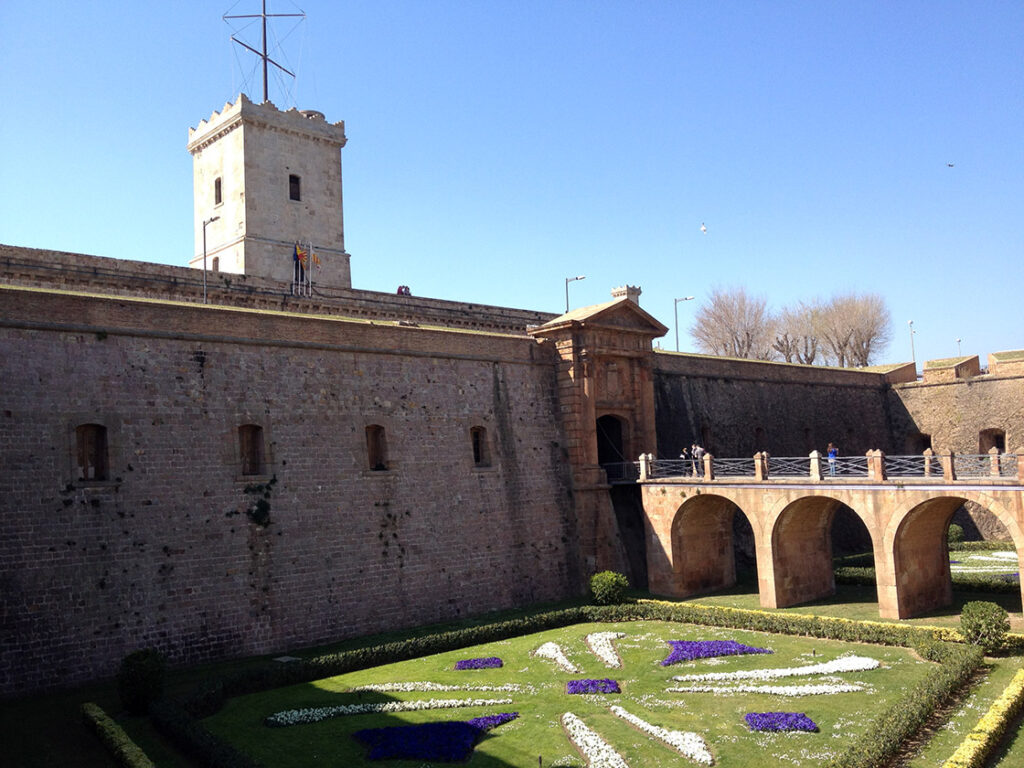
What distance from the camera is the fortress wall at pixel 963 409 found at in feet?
130

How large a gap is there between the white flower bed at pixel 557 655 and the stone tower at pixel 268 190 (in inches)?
757

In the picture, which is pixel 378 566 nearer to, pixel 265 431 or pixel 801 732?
pixel 265 431

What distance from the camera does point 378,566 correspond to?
933 inches

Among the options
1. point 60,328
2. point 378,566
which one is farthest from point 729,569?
point 60,328

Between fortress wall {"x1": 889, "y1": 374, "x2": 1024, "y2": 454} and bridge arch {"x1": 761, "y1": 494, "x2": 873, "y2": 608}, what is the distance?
15303 millimetres

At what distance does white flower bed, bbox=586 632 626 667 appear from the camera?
20.8m

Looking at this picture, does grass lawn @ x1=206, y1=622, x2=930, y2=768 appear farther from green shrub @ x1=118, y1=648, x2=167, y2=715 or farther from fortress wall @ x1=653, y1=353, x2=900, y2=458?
fortress wall @ x1=653, y1=353, x2=900, y2=458

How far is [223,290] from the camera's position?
28.1 m

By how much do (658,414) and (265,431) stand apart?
1664 centimetres

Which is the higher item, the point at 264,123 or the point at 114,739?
the point at 264,123

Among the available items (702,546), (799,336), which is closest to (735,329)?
(799,336)

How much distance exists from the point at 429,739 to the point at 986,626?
41.1ft

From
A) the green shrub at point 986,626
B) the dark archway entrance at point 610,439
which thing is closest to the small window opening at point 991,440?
the dark archway entrance at point 610,439

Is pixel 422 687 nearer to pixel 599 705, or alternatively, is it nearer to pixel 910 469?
pixel 599 705
